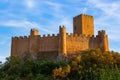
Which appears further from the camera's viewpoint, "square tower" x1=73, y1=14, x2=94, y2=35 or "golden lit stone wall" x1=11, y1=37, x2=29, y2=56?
"square tower" x1=73, y1=14, x2=94, y2=35

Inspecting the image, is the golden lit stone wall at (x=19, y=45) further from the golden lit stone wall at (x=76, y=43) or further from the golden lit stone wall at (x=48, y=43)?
the golden lit stone wall at (x=76, y=43)

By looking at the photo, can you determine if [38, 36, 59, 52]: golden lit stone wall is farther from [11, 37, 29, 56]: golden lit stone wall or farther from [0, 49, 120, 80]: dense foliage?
[0, 49, 120, 80]: dense foliage

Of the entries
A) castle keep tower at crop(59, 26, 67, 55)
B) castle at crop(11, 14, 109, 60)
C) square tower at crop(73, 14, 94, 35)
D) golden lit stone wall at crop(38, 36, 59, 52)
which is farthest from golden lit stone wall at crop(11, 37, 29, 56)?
square tower at crop(73, 14, 94, 35)

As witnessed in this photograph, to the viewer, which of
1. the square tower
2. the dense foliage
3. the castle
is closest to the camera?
the dense foliage

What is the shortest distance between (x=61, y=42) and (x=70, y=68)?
1239 centimetres

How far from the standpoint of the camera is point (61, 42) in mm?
60844

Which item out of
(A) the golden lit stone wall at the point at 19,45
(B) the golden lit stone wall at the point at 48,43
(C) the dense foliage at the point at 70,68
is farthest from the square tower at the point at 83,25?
(C) the dense foliage at the point at 70,68

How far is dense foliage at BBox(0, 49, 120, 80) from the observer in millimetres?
46969

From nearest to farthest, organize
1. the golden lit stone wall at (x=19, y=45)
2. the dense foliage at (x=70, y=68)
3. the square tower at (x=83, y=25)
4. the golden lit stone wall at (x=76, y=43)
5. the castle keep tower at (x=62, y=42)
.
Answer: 1. the dense foliage at (x=70, y=68)
2. the castle keep tower at (x=62, y=42)
3. the golden lit stone wall at (x=76, y=43)
4. the golden lit stone wall at (x=19, y=45)
5. the square tower at (x=83, y=25)

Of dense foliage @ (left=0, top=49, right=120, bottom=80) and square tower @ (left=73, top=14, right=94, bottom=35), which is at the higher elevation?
square tower @ (left=73, top=14, right=94, bottom=35)

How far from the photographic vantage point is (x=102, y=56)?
49.6 m

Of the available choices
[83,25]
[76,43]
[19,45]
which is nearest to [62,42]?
[76,43]

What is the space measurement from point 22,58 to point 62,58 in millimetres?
6017

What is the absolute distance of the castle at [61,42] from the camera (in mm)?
61375
